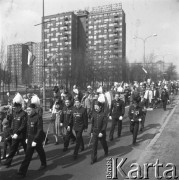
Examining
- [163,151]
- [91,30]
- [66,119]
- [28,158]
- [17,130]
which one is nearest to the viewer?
[28,158]

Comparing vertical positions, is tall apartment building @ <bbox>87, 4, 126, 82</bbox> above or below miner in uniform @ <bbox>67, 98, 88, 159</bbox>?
above

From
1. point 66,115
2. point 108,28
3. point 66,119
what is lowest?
point 66,119

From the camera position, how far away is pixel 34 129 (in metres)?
6.50

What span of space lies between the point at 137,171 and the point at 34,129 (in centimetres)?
249

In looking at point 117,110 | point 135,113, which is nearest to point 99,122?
point 135,113

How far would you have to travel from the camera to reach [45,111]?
17625 mm

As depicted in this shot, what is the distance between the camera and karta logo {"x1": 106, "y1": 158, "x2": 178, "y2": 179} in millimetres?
5945

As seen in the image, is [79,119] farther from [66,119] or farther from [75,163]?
[75,163]

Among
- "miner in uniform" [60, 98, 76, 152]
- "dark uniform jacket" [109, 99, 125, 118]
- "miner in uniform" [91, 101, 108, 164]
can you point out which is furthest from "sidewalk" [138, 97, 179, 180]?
"miner in uniform" [60, 98, 76, 152]

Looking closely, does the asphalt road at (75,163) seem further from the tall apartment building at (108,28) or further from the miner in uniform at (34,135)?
the tall apartment building at (108,28)

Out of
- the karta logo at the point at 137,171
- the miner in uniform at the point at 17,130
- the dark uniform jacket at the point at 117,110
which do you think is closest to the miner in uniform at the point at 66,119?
the miner in uniform at the point at 17,130

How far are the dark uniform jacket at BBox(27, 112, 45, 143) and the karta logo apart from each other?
1.71m

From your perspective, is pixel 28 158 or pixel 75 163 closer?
pixel 28 158

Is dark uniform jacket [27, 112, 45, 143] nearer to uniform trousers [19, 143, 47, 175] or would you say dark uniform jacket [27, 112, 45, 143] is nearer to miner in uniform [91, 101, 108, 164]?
uniform trousers [19, 143, 47, 175]
